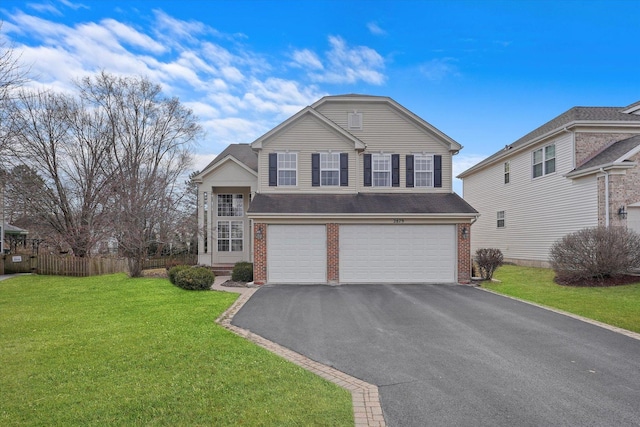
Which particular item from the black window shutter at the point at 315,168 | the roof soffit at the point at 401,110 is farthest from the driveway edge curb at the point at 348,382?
the roof soffit at the point at 401,110

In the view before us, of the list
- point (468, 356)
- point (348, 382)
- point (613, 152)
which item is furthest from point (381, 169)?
point (348, 382)

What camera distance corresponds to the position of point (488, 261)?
1556 cm

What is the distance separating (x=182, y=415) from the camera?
152 inches

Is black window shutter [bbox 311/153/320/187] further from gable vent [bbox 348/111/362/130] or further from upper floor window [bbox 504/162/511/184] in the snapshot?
upper floor window [bbox 504/162/511/184]

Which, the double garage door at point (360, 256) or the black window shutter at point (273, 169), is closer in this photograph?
the double garage door at point (360, 256)

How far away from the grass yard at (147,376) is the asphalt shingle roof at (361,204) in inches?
284

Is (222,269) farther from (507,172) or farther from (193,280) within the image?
(507,172)

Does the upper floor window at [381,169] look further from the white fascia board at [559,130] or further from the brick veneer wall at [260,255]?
the white fascia board at [559,130]

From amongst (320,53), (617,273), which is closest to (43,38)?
(320,53)

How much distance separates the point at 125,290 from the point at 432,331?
9.78m

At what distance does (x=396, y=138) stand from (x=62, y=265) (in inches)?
665

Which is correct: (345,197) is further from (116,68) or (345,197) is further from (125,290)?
(116,68)

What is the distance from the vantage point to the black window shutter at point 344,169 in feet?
56.0

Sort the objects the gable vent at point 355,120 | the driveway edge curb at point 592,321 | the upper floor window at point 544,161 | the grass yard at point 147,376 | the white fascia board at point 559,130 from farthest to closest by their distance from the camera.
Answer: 1. the upper floor window at point 544,161
2. the gable vent at point 355,120
3. the white fascia board at point 559,130
4. the driveway edge curb at point 592,321
5. the grass yard at point 147,376
